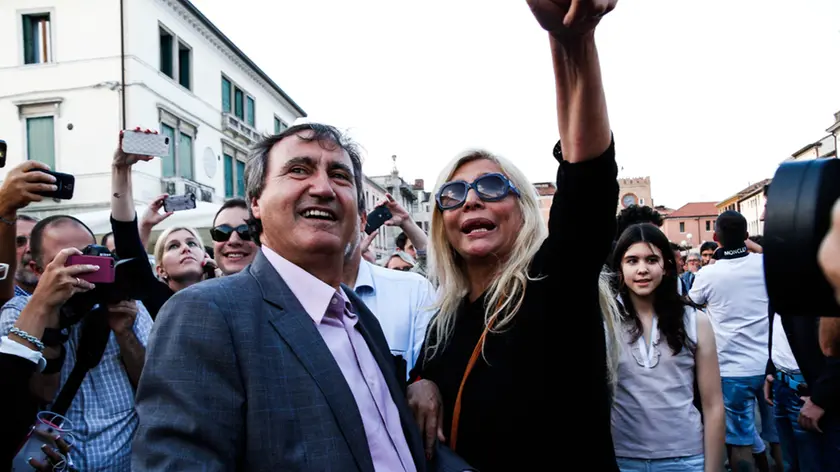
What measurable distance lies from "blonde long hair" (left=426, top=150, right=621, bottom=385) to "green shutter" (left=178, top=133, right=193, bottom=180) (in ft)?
73.3

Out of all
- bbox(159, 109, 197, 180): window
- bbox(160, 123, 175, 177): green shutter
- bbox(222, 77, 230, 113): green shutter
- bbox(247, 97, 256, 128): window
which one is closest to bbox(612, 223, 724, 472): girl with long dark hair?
bbox(159, 109, 197, 180): window

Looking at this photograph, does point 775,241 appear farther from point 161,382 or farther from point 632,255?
point 632,255

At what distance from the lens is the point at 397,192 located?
58.1 m

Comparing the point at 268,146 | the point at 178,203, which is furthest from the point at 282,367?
the point at 178,203

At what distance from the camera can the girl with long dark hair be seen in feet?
9.36

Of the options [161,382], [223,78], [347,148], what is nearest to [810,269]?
[161,382]

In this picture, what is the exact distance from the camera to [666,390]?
9.66 feet

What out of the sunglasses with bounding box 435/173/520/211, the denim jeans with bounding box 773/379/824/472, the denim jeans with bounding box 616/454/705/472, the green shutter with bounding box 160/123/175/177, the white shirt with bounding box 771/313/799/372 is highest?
the green shutter with bounding box 160/123/175/177

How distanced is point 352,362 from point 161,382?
552mm

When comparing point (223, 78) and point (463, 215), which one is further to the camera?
point (223, 78)

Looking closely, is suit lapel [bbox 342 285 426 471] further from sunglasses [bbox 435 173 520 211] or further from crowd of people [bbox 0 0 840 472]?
sunglasses [bbox 435 173 520 211]

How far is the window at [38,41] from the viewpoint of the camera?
19.7 meters

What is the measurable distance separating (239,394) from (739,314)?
530cm

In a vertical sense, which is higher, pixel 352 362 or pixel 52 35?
pixel 52 35
